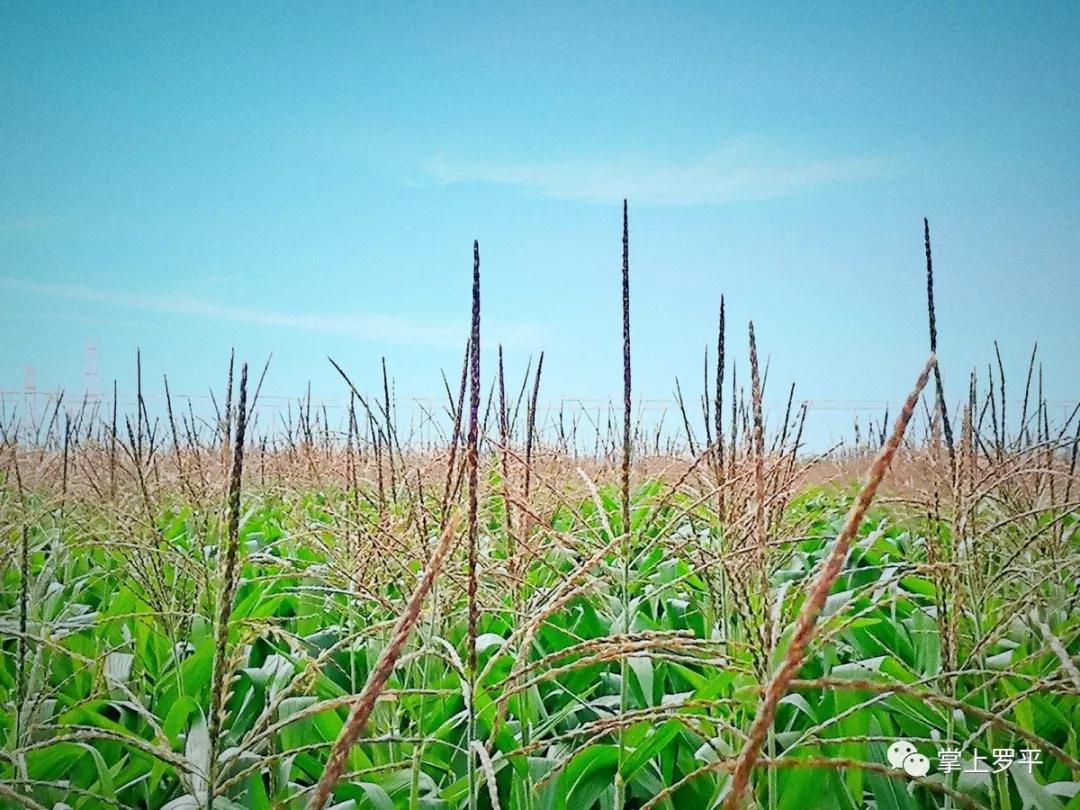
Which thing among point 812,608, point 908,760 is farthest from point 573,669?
point 812,608

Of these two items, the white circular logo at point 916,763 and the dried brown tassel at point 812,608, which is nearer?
the dried brown tassel at point 812,608

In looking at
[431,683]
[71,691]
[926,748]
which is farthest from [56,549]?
[926,748]

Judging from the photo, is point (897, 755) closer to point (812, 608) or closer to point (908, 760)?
point (908, 760)

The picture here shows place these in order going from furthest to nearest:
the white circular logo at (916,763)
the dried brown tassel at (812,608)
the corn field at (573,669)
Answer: the white circular logo at (916,763) → the corn field at (573,669) → the dried brown tassel at (812,608)

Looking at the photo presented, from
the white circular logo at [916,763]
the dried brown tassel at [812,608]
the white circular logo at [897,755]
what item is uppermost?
the dried brown tassel at [812,608]

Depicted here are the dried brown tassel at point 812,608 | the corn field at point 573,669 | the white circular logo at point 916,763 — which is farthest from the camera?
the white circular logo at point 916,763

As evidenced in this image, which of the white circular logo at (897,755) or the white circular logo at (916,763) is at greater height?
the white circular logo at (916,763)

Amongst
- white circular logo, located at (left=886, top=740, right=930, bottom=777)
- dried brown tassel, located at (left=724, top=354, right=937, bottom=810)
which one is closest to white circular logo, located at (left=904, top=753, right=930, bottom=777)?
white circular logo, located at (left=886, top=740, right=930, bottom=777)

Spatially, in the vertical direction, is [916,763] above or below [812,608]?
below

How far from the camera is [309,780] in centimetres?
178

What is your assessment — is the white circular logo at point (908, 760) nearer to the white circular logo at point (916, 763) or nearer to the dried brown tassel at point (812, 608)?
the white circular logo at point (916, 763)

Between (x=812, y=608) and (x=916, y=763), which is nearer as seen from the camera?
(x=812, y=608)

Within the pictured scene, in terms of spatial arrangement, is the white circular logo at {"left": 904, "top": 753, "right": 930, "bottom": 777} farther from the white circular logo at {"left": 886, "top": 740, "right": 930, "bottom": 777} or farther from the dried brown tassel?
the dried brown tassel

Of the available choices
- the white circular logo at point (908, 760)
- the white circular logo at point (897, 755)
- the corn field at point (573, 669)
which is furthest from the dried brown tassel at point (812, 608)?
the white circular logo at point (897, 755)
